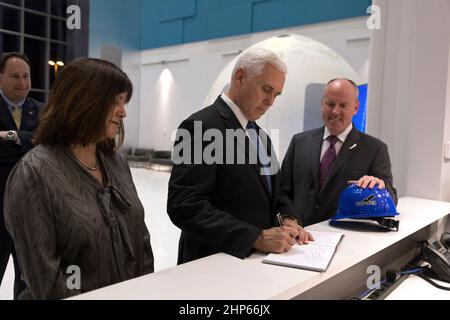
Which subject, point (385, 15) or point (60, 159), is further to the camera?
point (385, 15)

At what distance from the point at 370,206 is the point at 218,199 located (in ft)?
2.73

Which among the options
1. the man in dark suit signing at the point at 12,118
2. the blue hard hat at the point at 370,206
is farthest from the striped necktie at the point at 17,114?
the blue hard hat at the point at 370,206

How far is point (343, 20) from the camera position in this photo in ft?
34.9

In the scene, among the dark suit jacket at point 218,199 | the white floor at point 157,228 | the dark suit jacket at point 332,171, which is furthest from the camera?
the white floor at point 157,228

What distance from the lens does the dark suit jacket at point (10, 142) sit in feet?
9.66

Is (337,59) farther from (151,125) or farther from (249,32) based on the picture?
(151,125)

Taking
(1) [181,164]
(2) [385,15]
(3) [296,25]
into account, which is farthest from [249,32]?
(1) [181,164]

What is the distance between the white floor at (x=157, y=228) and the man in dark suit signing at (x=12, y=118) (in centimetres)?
92

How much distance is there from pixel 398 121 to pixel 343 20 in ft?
26.1

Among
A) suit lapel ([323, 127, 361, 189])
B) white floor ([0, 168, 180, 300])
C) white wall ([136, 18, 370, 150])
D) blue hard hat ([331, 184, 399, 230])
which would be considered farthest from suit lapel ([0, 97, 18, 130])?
white wall ([136, 18, 370, 150])

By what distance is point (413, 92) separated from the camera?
3.29m

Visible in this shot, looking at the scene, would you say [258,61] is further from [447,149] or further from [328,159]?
[447,149]

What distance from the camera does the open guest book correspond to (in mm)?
1523

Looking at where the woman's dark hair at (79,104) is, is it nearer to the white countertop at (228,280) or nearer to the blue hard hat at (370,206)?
the white countertop at (228,280)
